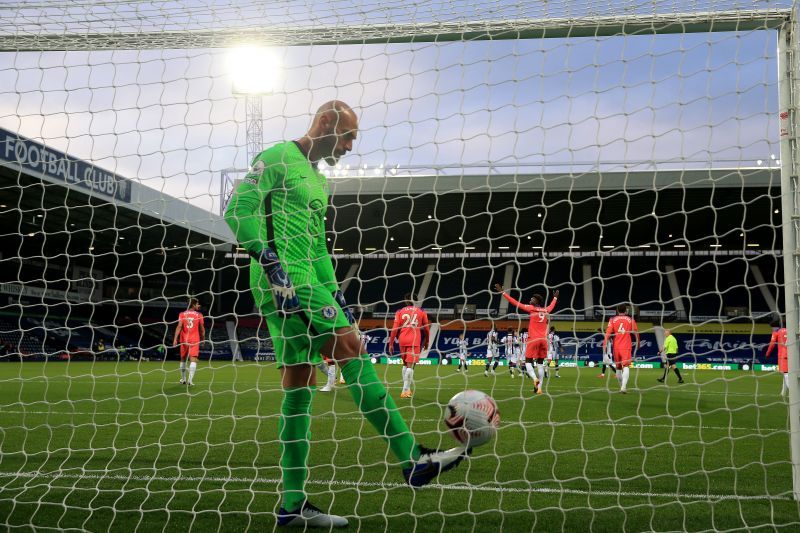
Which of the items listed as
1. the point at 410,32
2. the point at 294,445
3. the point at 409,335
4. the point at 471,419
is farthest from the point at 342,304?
the point at 409,335

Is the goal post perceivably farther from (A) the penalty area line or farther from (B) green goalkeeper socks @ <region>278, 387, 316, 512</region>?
(B) green goalkeeper socks @ <region>278, 387, 316, 512</region>

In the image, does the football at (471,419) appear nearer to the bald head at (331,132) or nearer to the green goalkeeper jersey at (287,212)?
the green goalkeeper jersey at (287,212)

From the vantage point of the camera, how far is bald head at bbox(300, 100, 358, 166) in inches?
136

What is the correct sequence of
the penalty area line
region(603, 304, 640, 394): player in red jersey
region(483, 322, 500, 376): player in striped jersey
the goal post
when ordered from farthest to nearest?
region(603, 304, 640, 394): player in red jersey, region(483, 322, 500, 376): player in striped jersey, the penalty area line, the goal post

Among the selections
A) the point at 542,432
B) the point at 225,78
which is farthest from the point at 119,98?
the point at 542,432

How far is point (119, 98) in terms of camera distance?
4211mm

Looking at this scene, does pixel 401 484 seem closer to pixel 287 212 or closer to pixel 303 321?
pixel 303 321

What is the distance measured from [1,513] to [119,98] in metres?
2.42

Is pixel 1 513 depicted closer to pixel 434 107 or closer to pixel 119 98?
pixel 119 98

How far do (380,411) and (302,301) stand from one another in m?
0.63

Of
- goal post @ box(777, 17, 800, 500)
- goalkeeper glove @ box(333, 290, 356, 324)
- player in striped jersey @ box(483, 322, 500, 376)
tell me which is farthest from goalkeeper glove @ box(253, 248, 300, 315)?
player in striped jersey @ box(483, 322, 500, 376)

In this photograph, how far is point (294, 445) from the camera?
327 centimetres

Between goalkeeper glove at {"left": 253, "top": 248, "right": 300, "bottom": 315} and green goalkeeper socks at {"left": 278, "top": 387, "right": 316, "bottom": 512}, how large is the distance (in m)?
0.42

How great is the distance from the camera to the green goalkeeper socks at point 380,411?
3115 mm
